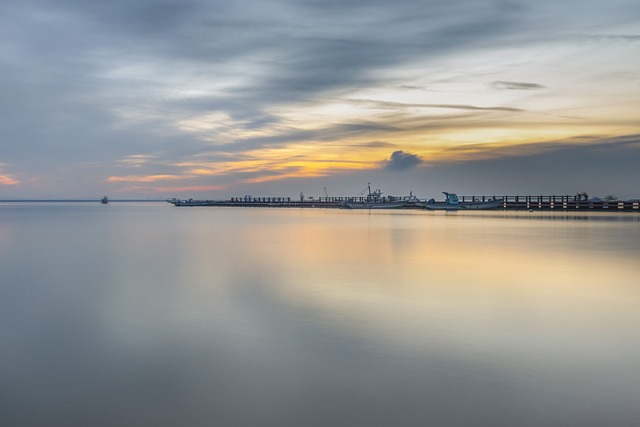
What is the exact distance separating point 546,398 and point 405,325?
4.03 m

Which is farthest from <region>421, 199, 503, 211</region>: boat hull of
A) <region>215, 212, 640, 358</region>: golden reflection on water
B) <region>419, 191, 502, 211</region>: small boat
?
<region>215, 212, 640, 358</region>: golden reflection on water

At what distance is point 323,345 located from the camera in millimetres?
8750

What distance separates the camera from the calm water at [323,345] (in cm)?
599

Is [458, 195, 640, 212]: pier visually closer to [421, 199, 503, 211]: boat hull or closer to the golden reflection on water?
[421, 199, 503, 211]: boat hull

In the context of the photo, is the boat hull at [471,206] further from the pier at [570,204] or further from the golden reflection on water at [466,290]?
the golden reflection on water at [466,290]

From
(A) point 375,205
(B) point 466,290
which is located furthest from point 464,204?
(B) point 466,290

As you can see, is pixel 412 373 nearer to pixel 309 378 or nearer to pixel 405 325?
pixel 309 378

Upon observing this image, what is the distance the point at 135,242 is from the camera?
3105 centimetres

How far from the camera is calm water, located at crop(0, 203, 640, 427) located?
19.7ft

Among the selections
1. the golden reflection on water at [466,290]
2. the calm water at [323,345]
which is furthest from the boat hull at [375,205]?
the calm water at [323,345]

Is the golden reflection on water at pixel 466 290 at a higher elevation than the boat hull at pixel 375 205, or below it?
below

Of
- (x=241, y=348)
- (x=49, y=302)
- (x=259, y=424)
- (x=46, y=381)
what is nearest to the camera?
(x=259, y=424)

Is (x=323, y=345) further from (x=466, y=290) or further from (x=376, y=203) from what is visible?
(x=376, y=203)

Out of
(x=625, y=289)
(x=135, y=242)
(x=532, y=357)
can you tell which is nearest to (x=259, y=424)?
(x=532, y=357)
